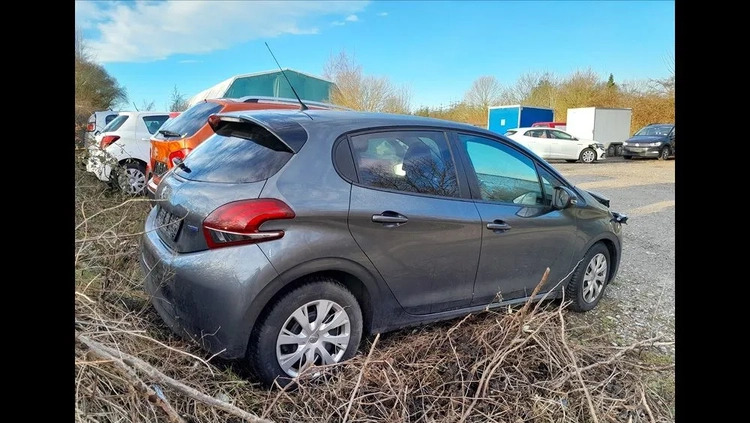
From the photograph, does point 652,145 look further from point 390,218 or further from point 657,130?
point 390,218

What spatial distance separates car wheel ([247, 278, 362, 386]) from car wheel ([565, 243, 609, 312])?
2.24 m

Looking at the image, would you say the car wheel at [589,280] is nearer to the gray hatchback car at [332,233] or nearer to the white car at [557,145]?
the gray hatchback car at [332,233]

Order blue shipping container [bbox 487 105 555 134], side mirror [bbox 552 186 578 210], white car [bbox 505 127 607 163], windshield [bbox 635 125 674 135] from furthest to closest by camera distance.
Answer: blue shipping container [bbox 487 105 555 134], windshield [bbox 635 125 674 135], white car [bbox 505 127 607 163], side mirror [bbox 552 186 578 210]

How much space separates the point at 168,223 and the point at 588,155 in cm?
2266

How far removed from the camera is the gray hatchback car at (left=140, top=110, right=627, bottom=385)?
264 cm

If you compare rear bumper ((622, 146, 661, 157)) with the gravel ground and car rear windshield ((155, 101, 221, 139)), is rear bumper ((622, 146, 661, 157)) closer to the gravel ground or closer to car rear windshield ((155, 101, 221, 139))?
the gravel ground

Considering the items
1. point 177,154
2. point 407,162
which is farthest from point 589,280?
point 177,154

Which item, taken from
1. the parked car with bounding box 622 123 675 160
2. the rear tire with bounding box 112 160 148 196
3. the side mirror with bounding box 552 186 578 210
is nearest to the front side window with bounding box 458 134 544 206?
the side mirror with bounding box 552 186 578 210

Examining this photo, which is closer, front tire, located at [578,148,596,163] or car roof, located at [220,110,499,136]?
car roof, located at [220,110,499,136]

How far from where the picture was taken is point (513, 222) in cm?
358

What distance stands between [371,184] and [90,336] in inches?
66.4

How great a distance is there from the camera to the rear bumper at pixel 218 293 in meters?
2.58
